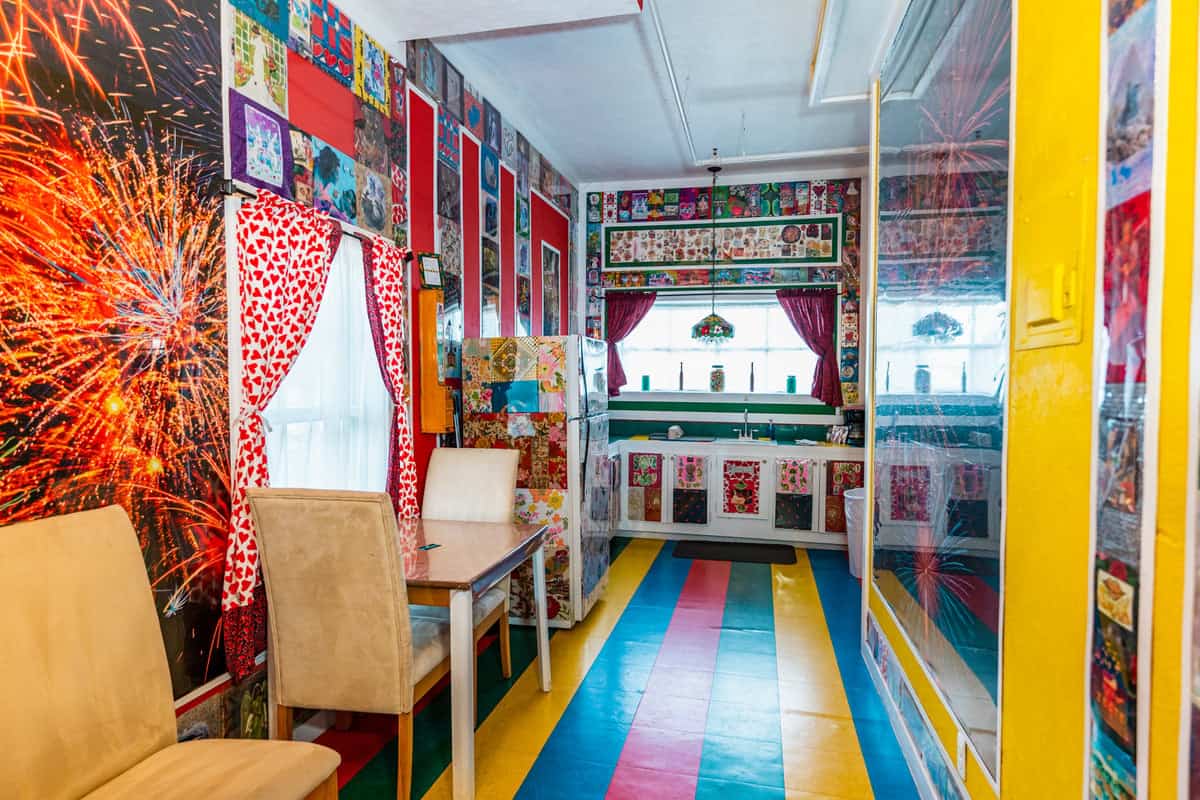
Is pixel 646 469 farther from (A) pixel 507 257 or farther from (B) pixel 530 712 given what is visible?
(B) pixel 530 712

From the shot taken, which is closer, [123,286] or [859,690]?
[123,286]

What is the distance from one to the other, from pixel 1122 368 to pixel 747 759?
78.3 inches

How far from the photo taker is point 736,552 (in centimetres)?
526

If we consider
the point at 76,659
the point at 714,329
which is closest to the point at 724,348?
the point at 714,329

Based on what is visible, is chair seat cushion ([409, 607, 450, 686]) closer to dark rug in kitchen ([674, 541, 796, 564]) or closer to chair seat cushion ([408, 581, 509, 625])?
chair seat cushion ([408, 581, 509, 625])

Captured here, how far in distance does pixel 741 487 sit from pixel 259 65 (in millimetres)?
4304

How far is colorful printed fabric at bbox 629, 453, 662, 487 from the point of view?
565cm

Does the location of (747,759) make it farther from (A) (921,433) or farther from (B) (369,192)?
Answer: (B) (369,192)

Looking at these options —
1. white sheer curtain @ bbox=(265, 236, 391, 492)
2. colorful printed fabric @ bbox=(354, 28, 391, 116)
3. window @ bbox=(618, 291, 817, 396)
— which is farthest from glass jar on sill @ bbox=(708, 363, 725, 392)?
colorful printed fabric @ bbox=(354, 28, 391, 116)

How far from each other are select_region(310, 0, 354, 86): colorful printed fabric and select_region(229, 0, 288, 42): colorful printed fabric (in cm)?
17

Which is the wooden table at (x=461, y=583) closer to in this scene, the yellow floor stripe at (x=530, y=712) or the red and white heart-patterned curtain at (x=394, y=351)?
the yellow floor stripe at (x=530, y=712)

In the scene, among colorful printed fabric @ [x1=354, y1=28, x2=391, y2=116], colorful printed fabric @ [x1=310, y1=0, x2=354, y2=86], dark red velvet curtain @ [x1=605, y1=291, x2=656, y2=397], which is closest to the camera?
colorful printed fabric @ [x1=310, y1=0, x2=354, y2=86]

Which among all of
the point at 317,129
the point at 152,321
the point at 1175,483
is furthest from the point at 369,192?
the point at 1175,483

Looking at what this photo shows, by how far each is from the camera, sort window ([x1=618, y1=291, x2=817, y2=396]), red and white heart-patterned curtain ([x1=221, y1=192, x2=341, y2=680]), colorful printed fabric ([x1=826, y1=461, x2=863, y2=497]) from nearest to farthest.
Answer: red and white heart-patterned curtain ([x1=221, y1=192, x2=341, y2=680]) → colorful printed fabric ([x1=826, y1=461, x2=863, y2=497]) → window ([x1=618, y1=291, x2=817, y2=396])
